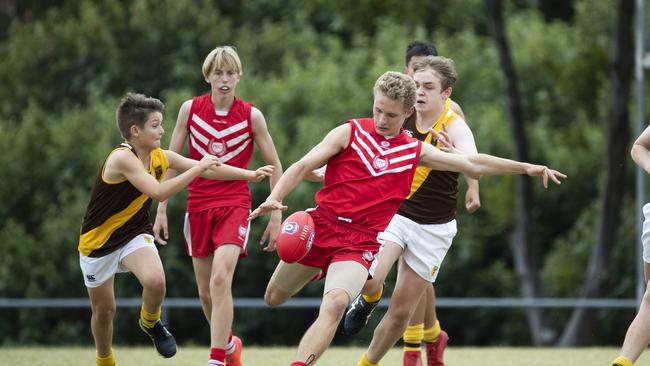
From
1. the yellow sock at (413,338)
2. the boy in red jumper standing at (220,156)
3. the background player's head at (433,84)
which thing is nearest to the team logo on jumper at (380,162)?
the background player's head at (433,84)

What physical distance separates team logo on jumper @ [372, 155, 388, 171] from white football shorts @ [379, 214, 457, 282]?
983mm

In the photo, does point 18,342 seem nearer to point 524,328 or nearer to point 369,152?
point 524,328

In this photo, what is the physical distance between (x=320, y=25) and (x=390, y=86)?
1719 centimetres

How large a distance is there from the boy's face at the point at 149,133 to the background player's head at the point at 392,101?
147cm

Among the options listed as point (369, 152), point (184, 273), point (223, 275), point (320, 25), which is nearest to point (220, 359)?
point (223, 275)

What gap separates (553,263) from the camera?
17.3m

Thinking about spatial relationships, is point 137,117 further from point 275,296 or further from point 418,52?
point 418,52

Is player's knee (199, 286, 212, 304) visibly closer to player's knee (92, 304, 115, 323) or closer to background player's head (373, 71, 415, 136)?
player's knee (92, 304, 115, 323)

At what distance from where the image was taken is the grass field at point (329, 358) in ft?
31.8

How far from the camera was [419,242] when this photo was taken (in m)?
7.88

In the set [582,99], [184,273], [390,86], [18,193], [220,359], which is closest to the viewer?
[390,86]

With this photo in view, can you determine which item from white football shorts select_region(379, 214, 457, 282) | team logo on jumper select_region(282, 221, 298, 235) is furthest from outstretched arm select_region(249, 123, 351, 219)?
white football shorts select_region(379, 214, 457, 282)

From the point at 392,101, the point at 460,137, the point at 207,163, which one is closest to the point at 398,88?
the point at 392,101

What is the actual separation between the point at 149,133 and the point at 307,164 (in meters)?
1.23
